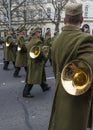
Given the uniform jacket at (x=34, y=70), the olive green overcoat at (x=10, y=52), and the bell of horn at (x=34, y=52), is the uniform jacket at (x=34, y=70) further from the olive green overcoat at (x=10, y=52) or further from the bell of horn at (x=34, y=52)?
the olive green overcoat at (x=10, y=52)

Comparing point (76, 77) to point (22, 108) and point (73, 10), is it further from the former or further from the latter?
point (22, 108)

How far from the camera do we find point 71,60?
3727 millimetres

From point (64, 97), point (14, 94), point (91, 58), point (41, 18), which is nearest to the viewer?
point (91, 58)

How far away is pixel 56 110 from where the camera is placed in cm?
400

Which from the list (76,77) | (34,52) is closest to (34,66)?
(34,52)

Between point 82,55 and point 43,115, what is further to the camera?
point 43,115

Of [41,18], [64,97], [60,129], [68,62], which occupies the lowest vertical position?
[41,18]

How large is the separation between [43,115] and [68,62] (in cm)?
341

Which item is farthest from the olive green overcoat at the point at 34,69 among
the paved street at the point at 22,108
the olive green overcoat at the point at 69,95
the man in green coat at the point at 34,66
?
the olive green overcoat at the point at 69,95

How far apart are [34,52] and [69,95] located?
194 inches

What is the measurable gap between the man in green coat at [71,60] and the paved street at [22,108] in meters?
2.39

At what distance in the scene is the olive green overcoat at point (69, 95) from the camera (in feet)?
12.0

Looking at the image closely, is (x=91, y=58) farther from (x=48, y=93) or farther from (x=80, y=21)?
(x=48, y=93)

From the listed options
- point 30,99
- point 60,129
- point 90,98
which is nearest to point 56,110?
point 60,129
